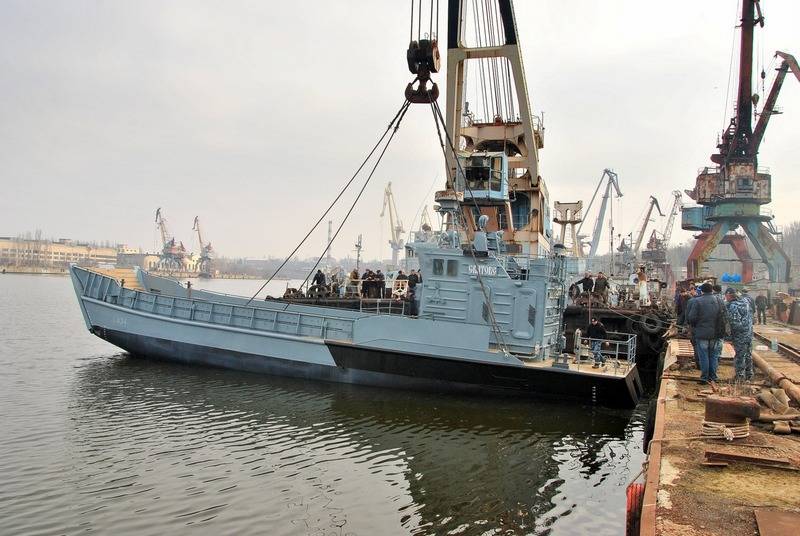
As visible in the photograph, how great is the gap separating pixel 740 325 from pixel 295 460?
7.69 metres

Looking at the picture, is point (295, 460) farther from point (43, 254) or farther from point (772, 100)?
point (43, 254)

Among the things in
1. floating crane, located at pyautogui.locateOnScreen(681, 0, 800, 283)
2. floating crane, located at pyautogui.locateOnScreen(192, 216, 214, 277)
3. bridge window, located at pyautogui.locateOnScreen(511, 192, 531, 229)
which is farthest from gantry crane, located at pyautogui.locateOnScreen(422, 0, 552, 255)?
floating crane, located at pyautogui.locateOnScreen(192, 216, 214, 277)

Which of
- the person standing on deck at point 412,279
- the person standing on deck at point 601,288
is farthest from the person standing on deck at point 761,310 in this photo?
the person standing on deck at point 412,279

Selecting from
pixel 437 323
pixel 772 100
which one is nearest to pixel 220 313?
pixel 437 323

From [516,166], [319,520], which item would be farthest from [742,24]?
[319,520]

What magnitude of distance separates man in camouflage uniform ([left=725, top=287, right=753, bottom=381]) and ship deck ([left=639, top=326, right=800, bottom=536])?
1.78 meters

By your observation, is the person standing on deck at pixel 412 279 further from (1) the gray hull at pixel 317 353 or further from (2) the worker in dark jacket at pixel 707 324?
(2) the worker in dark jacket at pixel 707 324

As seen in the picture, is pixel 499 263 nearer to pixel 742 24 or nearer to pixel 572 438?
pixel 572 438

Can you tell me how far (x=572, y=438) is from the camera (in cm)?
1123

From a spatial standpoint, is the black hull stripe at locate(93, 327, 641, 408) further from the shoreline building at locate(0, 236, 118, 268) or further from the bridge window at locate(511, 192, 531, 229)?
the shoreline building at locate(0, 236, 118, 268)

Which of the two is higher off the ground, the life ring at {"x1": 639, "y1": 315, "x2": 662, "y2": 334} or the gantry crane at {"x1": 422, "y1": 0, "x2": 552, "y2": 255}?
the gantry crane at {"x1": 422, "y1": 0, "x2": 552, "y2": 255}

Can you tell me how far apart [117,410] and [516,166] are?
714 inches

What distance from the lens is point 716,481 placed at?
16.5 feet

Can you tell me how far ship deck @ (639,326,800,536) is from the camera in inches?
164
